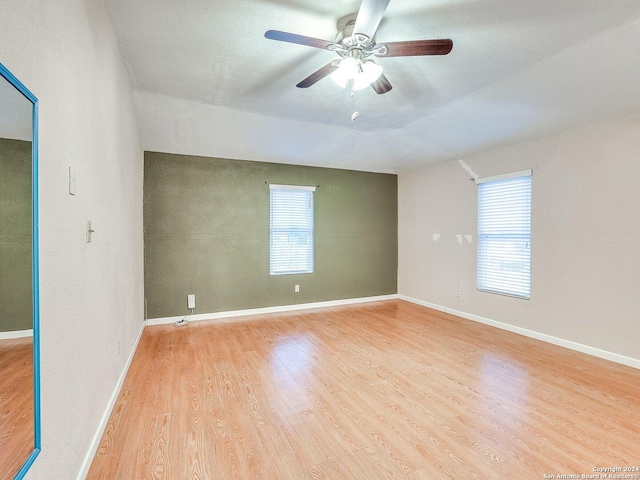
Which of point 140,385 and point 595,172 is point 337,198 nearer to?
point 595,172

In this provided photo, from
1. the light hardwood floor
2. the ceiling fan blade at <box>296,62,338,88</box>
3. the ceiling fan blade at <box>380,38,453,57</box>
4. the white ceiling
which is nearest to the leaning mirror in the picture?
the light hardwood floor

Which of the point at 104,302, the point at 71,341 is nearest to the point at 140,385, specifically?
the point at 104,302

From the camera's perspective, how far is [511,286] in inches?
165

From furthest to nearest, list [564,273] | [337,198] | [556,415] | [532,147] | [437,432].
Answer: [337,198], [532,147], [564,273], [556,415], [437,432]

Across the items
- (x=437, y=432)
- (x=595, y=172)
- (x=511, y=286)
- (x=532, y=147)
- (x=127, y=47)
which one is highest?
(x=127, y=47)

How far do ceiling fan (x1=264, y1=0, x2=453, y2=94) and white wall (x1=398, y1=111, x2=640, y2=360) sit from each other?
8.27 ft

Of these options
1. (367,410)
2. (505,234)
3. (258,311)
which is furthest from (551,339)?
(258,311)

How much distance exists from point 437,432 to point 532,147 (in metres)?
3.59

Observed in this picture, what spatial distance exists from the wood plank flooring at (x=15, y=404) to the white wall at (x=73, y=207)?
14 cm

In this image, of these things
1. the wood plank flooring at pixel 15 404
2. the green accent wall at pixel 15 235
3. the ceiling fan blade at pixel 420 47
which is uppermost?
the ceiling fan blade at pixel 420 47

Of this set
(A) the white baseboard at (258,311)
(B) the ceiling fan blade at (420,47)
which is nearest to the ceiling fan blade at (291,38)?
(B) the ceiling fan blade at (420,47)

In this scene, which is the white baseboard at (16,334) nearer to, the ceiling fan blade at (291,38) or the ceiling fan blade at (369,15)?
the ceiling fan blade at (291,38)

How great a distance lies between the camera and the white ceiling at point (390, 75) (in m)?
2.11

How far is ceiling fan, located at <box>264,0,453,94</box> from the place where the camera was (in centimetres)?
184
